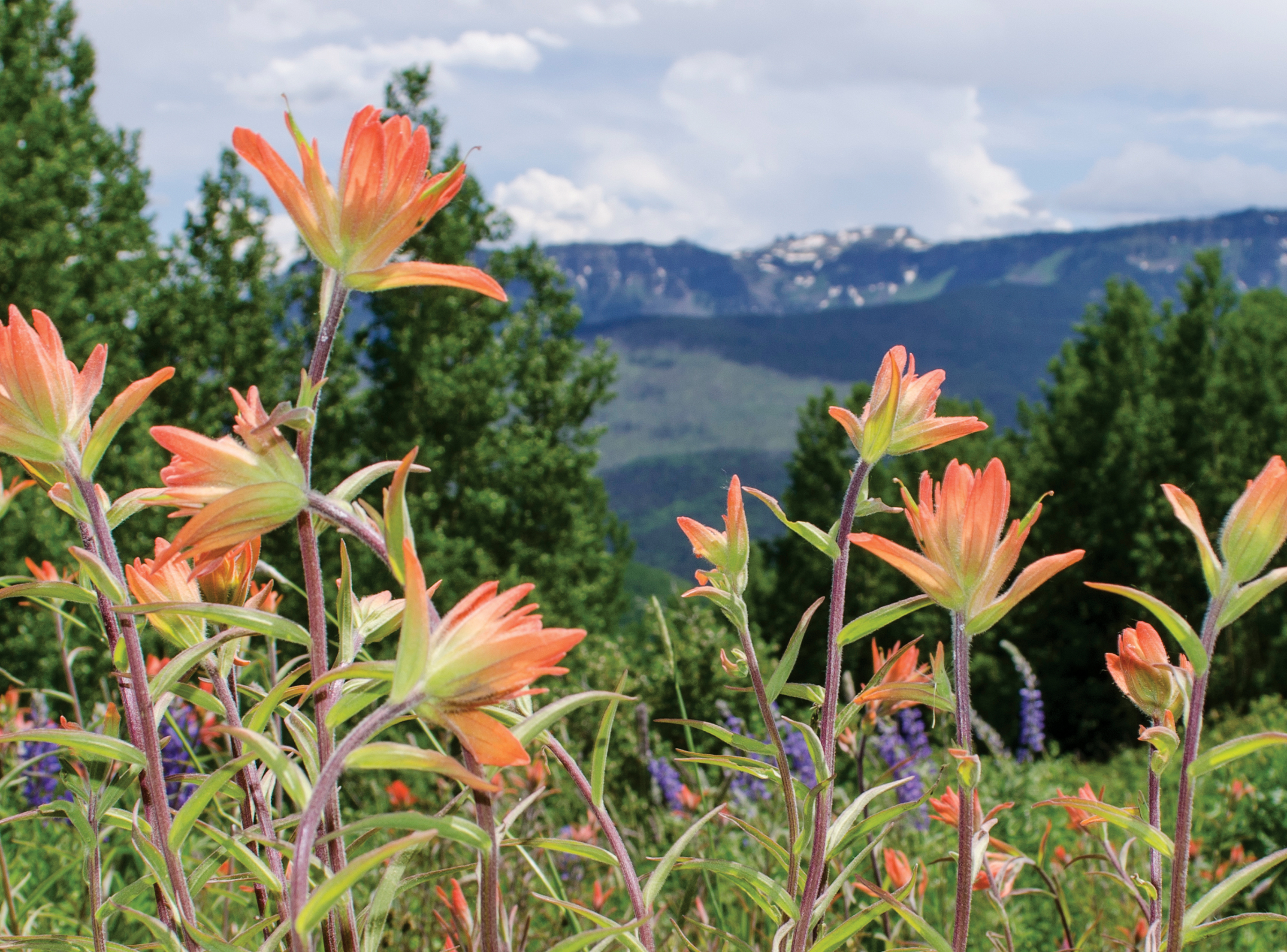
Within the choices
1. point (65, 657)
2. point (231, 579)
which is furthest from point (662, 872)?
point (65, 657)

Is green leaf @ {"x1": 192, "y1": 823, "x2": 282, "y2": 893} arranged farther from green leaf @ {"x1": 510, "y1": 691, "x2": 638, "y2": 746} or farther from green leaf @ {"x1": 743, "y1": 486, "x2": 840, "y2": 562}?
green leaf @ {"x1": 743, "y1": 486, "x2": 840, "y2": 562}

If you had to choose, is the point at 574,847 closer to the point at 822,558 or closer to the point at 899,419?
the point at 899,419

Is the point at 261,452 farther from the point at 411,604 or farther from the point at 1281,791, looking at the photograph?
the point at 1281,791

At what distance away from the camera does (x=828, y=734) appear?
89cm

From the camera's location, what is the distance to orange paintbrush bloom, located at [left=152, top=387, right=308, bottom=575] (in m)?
0.63

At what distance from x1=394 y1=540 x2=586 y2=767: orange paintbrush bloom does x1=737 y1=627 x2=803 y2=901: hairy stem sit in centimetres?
32

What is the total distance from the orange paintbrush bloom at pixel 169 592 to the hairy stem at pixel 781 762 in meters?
0.57

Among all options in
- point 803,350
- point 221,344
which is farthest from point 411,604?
point 803,350

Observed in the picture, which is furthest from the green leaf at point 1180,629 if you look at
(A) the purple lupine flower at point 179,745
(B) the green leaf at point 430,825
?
(A) the purple lupine flower at point 179,745

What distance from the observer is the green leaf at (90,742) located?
698 millimetres

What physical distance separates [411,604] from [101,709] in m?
2.91

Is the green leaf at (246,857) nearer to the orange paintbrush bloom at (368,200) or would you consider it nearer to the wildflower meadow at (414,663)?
the wildflower meadow at (414,663)

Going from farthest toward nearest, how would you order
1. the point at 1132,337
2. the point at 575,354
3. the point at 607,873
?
the point at 1132,337 < the point at 575,354 < the point at 607,873

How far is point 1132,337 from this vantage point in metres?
21.0
